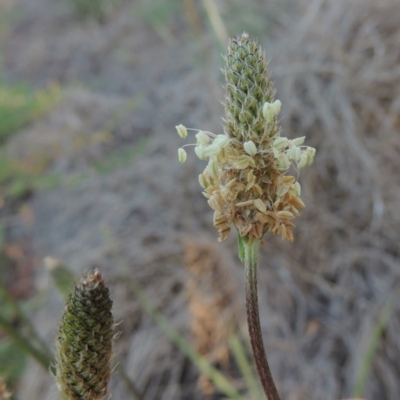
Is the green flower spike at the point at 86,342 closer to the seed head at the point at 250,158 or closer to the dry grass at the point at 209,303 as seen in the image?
the seed head at the point at 250,158

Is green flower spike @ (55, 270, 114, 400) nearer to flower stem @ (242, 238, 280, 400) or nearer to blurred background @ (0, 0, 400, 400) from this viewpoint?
flower stem @ (242, 238, 280, 400)

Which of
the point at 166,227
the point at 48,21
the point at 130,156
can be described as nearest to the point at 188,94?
the point at 130,156

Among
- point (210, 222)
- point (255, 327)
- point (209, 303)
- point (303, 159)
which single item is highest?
point (210, 222)

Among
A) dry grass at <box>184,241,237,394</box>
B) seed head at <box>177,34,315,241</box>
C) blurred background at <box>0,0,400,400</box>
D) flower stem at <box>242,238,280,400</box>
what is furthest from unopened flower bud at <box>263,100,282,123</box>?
dry grass at <box>184,241,237,394</box>

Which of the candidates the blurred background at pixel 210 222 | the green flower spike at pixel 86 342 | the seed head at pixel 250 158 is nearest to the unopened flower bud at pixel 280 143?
the seed head at pixel 250 158

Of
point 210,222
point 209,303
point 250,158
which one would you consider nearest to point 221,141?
point 250,158

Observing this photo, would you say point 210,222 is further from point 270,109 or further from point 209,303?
point 270,109
